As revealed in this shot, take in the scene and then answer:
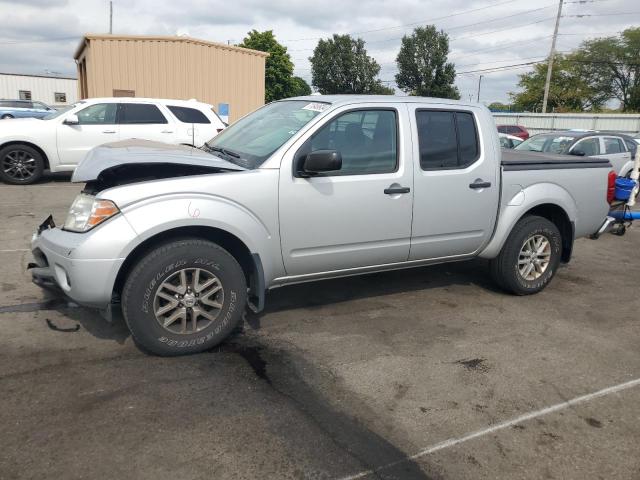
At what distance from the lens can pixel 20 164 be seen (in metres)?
10.6

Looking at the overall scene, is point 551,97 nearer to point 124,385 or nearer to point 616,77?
point 616,77

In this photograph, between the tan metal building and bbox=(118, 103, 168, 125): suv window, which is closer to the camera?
bbox=(118, 103, 168, 125): suv window

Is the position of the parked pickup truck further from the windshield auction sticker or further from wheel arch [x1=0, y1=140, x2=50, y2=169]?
wheel arch [x1=0, y1=140, x2=50, y2=169]

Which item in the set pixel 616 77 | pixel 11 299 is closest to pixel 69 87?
pixel 11 299

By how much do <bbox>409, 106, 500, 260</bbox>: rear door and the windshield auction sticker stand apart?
2.48 ft

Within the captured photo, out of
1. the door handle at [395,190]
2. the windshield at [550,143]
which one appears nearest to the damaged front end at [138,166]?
the door handle at [395,190]

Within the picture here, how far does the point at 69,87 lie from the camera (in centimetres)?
5356

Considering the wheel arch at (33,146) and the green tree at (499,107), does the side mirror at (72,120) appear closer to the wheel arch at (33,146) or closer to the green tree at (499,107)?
the wheel arch at (33,146)

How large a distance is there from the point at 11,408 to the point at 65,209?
6136 mm

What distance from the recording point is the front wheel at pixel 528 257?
16.8ft

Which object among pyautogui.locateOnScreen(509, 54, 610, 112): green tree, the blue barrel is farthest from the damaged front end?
pyautogui.locateOnScreen(509, 54, 610, 112): green tree

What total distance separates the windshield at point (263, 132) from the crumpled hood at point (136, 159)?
11.0 inches

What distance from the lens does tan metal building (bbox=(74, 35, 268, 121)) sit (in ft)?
54.9

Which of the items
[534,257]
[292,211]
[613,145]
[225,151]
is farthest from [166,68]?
[292,211]
